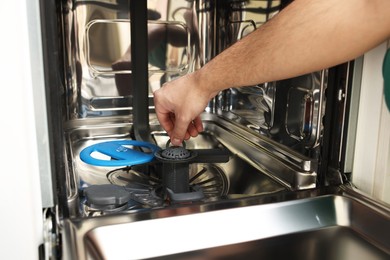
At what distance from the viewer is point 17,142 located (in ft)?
1.65

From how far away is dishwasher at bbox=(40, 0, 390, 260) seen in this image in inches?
25.4

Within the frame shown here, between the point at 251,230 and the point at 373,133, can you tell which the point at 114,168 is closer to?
the point at 251,230

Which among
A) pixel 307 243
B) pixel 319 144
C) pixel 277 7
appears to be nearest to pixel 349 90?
pixel 319 144

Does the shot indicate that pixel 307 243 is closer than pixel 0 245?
No

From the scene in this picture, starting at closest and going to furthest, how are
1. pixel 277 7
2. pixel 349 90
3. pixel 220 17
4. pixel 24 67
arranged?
pixel 24 67 < pixel 349 90 < pixel 277 7 < pixel 220 17

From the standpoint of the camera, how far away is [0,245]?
52cm

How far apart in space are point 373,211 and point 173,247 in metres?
0.35

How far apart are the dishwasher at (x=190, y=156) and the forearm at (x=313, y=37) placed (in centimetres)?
13

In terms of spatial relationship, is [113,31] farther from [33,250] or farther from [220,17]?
[33,250]

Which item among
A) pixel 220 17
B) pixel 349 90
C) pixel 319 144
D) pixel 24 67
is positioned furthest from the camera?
pixel 220 17

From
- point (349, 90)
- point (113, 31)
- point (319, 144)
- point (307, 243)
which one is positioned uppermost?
point (113, 31)

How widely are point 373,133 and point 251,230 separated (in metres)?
0.28

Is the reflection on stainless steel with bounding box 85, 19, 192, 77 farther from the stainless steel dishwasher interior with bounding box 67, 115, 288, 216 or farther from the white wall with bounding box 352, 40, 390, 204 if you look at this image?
the white wall with bounding box 352, 40, 390, 204

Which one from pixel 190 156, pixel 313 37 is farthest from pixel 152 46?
pixel 313 37
